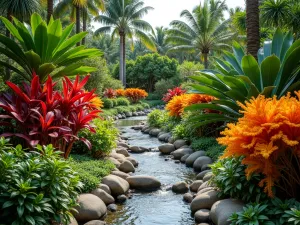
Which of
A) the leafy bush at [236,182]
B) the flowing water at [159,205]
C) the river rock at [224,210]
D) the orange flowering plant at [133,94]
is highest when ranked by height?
the orange flowering plant at [133,94]

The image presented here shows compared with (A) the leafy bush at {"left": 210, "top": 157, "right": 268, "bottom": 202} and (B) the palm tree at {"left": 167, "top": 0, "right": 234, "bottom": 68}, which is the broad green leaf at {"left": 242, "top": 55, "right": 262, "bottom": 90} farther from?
(B) the palm tree at {"left": 167, "top": 0, "right": 234, "bottom": 68}

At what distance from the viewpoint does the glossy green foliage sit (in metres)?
6.03

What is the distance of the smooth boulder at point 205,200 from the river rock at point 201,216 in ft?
0.29

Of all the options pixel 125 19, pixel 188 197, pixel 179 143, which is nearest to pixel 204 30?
pixel 125 19

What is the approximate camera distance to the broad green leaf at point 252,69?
5.12 metres

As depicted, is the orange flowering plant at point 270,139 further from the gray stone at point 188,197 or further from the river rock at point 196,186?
the river rock at point 196,186

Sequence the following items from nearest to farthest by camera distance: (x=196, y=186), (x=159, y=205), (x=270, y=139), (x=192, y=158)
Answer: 1. (x=270, y=139)
2. (x=159, y=205)
3. (x=196, y=186)
4. (x=192, y=158)

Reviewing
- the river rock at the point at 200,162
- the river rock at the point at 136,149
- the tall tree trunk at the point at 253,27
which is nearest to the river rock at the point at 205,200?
the river rock at the point at 200,162

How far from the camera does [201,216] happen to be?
464cm

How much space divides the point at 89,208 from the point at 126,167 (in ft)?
8.52

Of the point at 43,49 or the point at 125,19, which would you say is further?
the point at 125,19

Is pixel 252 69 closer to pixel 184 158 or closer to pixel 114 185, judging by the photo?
pixel 114 185

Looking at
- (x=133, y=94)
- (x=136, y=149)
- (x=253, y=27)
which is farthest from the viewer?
(x=133, y=94)

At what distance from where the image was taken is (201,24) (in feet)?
87.2
